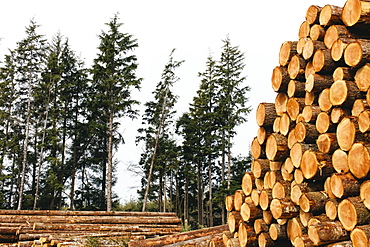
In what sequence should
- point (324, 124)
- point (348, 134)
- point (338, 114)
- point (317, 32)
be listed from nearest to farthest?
point (348, 134) → point (338, 114) → point (324, 124) → point (317, 32)

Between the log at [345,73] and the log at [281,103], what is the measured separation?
0.90 meters

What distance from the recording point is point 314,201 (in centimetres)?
411

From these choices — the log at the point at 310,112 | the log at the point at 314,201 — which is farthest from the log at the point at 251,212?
the log at the point at 310,112

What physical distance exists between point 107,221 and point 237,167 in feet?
62.0

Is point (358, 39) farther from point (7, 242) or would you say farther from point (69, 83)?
point (69, 83)

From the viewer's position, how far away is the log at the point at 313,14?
4.77 m

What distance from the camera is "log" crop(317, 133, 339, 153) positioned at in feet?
13.5

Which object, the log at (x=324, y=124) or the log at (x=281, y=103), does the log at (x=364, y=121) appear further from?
the log at (x=281, y=103)

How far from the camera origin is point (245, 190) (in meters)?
5.47

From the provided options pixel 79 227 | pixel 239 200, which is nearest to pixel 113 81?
pixel 79 227

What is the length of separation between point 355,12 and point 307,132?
5.15 ft

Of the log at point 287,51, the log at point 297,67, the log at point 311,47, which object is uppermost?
the log at point 287,51

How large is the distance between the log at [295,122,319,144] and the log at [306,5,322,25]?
1509 mm

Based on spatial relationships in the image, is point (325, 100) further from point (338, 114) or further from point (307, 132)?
point (307, 132)
